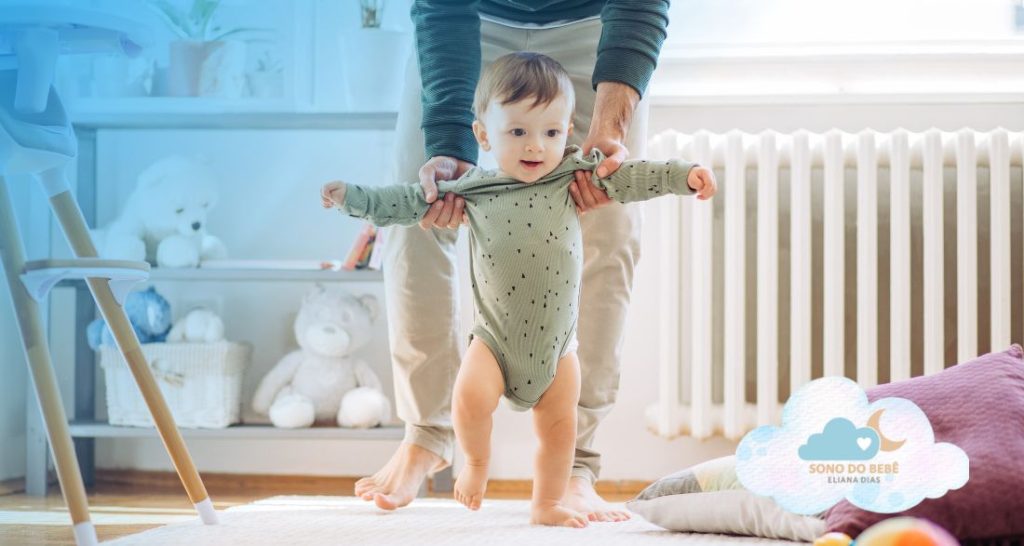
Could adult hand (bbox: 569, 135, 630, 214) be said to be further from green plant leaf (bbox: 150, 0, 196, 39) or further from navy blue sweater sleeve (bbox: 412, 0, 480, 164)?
green plant leaf (bbox: 150, 0, 196, 39)

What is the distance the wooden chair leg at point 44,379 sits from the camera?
1023 millimetres

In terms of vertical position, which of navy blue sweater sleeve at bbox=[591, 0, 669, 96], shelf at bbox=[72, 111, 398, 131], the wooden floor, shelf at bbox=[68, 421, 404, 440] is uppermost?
shelf at bbox=[72, 111, 398, 131]

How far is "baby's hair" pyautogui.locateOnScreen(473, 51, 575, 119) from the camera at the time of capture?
3.45 feet

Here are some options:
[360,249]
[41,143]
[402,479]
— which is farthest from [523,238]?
[360,249]

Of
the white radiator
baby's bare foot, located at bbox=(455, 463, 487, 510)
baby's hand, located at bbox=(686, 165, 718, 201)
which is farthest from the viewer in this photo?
the white radiator

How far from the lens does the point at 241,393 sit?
199cm

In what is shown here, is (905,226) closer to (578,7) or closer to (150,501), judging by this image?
(578,7)

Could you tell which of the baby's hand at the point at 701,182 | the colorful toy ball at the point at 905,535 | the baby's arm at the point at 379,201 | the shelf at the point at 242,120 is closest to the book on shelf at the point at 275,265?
the shelf at the point at 242,120

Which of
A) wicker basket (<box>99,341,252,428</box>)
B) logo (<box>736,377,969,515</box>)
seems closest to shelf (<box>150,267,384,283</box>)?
wicker basket (<box>99,341,252,428</box>)

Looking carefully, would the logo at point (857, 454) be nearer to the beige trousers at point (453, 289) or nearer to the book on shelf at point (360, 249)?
the beige trousers at point (453, 289)

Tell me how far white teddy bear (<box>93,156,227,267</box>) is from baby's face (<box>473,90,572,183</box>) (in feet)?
3.20

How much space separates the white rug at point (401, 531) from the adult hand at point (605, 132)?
332 mm

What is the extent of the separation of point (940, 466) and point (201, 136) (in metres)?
1.58

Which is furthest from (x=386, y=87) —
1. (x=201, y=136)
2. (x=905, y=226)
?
(x=905, y=226)
